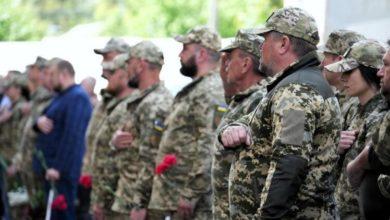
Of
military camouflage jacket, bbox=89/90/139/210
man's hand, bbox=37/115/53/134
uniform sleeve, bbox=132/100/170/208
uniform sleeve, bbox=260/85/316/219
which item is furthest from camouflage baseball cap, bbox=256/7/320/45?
man's hand, bbox=37/115/53/134

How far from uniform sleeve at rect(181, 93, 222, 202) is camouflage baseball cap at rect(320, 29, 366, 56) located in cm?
130

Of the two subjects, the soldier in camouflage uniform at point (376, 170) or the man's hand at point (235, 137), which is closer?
the soldier in camouflage uniform at point (376, 170)

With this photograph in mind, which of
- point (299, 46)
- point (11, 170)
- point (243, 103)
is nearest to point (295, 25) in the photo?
point (299, 46)

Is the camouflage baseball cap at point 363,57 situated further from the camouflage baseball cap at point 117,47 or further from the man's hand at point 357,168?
the camouflage baseball cap at point 117,47

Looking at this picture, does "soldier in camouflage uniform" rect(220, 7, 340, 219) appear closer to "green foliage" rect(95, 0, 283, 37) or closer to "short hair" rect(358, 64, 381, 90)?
"short hair" rect(358, 64, 381, 90)

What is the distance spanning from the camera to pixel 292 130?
5.53 metres

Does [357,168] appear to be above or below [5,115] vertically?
below

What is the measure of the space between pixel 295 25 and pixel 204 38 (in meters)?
3.59

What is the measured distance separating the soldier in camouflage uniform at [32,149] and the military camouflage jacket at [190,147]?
3.54 meters

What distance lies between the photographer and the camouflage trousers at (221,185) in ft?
23.1

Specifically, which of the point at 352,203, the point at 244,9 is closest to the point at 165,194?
the point at 352,203

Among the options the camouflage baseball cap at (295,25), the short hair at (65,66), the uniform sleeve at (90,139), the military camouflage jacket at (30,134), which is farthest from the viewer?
the military camouflage jacket at (30,134)

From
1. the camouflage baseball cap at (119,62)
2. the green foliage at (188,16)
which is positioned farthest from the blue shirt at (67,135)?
the green foliage at (188,16)

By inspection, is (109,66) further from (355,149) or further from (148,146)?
(355,149)
